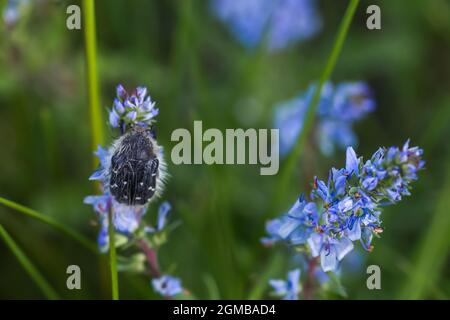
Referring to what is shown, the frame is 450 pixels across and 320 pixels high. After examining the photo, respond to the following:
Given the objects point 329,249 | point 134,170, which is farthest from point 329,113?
point 134,170

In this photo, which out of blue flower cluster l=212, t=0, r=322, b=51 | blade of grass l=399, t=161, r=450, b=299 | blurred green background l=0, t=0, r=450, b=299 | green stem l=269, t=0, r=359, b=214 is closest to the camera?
green stem l=269, t=0, r=359, b=214

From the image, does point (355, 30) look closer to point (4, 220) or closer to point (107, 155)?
point (4, 220)

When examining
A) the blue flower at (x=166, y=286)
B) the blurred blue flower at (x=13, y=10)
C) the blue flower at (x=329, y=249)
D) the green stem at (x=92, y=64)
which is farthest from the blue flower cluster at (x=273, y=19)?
the blue flower at (x=329, y=249)

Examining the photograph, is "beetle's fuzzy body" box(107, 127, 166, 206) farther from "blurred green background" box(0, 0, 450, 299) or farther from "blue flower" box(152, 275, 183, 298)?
"blurred green background" box(0, 0, 450, 299)

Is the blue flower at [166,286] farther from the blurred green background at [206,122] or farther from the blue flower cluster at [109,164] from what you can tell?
the blurred green background at [206,122]

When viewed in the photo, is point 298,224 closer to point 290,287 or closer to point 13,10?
point 290,287

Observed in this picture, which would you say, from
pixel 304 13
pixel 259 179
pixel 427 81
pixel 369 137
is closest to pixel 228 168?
pixel 259 179

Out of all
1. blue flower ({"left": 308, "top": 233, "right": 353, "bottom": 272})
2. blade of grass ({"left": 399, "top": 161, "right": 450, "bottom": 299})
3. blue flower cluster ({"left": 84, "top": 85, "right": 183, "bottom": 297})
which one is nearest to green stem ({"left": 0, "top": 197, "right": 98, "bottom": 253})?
blue flower cluster ({"left": 84, "top": 85, "right": 183, "bottom": 297})
